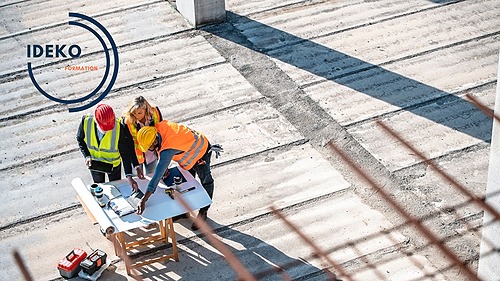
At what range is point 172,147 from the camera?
8.73 m

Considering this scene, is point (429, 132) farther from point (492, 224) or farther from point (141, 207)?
point (141, 207)

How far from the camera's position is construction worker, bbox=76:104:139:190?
8922 mm

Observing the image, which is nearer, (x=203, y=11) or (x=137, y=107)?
(x=137, y=107)

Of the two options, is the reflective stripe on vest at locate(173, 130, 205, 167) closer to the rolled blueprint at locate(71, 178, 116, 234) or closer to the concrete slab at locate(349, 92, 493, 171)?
the rolled blueprint at locate(71, 178, 116, 234)

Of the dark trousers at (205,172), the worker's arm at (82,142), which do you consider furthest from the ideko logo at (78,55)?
the dark trousers at (205,172)

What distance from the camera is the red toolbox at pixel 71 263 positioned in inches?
357

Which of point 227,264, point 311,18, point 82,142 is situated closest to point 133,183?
point 82,142

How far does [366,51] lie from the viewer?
12.9 m

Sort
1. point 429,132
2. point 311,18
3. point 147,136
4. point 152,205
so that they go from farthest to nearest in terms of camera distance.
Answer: point 311,18 < point 429,132 < point 152,205 < point 147,136

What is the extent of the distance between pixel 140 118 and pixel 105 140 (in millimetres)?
546

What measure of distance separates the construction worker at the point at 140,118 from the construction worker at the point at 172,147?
0.51 ft

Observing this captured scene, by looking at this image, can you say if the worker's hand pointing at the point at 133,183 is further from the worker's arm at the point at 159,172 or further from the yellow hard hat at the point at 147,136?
the yellow hard hat at the point at 147,136

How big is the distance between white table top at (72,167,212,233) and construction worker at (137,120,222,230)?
11 cm

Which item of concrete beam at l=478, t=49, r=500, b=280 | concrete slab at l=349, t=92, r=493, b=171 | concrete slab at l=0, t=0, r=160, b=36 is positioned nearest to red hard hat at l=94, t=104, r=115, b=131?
concrete slab at l=349, t=92, r=493, b=171
